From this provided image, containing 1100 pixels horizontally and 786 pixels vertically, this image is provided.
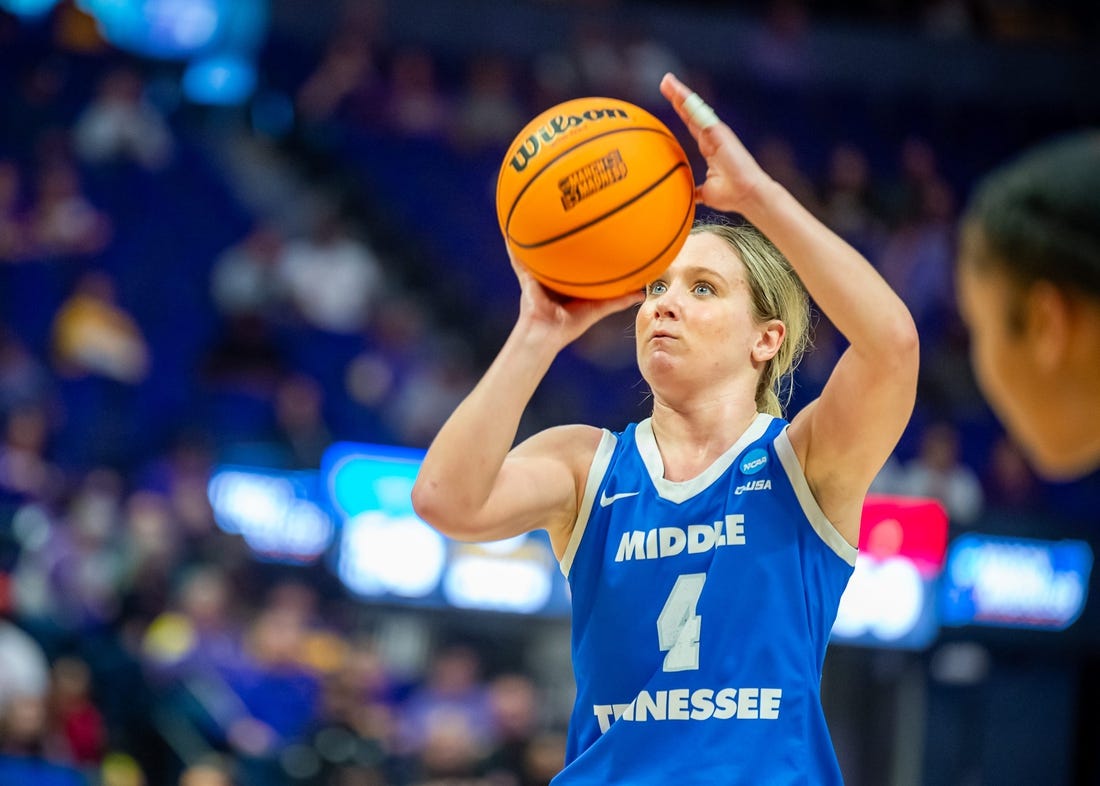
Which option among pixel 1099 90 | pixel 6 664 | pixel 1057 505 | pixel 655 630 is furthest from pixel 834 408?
pixel 1099 90

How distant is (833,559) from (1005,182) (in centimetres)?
177

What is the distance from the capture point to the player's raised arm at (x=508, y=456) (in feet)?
9.25

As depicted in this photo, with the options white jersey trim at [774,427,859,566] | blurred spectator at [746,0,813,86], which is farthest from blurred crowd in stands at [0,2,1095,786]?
white jersey trim at [774,427,859,566]

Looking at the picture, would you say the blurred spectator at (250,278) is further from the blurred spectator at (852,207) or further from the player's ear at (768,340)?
the player's ear at (768,340)

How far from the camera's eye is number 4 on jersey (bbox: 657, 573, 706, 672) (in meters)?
2.84

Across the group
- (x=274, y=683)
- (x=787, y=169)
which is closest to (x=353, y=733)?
(x=274, y=683)

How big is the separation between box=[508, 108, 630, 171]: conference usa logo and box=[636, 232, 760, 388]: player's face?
353mm

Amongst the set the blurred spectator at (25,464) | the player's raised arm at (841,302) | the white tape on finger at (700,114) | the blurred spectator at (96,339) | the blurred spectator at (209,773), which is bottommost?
the blurred spectator at (209,773)

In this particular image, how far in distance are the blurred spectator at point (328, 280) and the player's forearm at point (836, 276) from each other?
9101 mm

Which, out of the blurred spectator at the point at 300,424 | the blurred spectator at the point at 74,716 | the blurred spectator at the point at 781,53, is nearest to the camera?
the blurred spectator at the point at 74,716

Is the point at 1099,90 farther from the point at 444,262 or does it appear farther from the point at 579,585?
the point at 579,585

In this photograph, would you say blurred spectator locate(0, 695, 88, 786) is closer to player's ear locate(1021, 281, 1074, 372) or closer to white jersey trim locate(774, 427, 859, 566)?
white jersey trim locate(774, 427, 859, 566)

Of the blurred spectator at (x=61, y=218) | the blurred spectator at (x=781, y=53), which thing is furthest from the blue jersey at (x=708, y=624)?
the blurred spectator at (x=781, y=53)

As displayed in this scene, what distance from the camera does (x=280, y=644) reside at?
909cm
